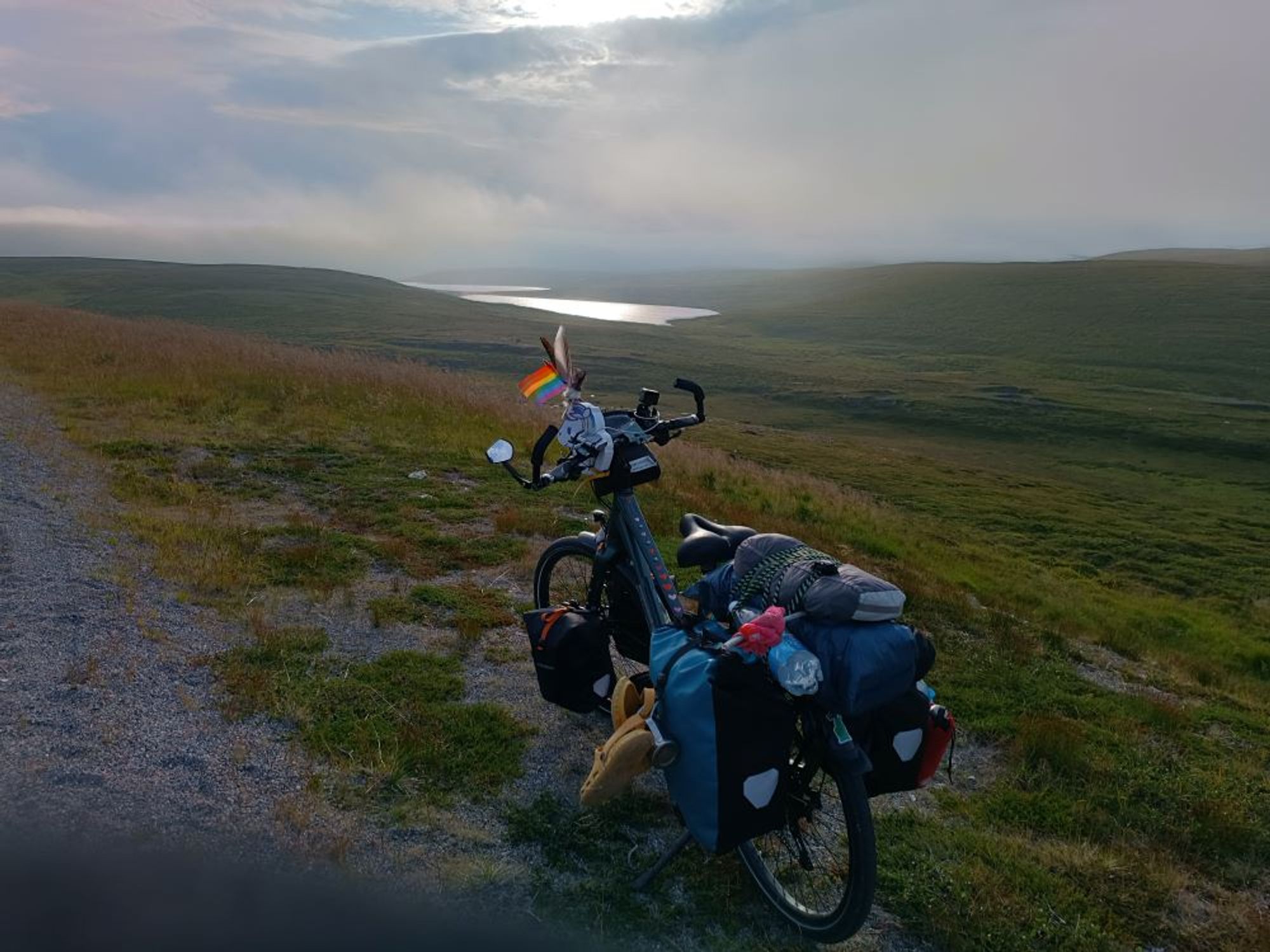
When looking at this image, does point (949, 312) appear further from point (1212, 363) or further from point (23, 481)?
point (23, 481)

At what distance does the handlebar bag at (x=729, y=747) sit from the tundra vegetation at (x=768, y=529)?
2.43ft

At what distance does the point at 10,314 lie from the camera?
32219 millimetres

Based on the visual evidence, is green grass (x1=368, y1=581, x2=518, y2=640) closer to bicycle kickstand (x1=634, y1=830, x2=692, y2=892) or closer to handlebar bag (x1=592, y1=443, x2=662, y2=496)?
handlebar bag (x1=592, y1=443, x2=662, y2=496)

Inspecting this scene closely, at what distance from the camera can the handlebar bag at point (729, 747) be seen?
3594 mm

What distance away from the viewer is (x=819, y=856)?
14.0ft

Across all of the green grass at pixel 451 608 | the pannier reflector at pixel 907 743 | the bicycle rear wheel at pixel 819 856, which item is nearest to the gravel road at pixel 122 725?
the green grass at pixel 451 608

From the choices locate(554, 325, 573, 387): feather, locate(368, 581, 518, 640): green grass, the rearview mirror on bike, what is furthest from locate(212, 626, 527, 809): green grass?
locate(554, 325, 573, 387): feather

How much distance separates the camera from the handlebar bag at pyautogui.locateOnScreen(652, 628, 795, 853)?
359 centimetres

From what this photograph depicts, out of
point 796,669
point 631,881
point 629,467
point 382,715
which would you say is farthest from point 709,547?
point 382,715

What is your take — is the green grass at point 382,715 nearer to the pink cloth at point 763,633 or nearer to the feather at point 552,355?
the pink cloth at point 763,633

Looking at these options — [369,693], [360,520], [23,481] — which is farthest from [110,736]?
[23,481]

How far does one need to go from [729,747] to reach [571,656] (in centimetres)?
203

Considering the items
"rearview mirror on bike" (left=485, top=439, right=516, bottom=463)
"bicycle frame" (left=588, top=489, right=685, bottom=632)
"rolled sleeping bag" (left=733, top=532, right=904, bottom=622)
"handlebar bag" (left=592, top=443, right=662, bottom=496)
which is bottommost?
"bicycle frame" (left=588, top=489, right=685, bottom=632)

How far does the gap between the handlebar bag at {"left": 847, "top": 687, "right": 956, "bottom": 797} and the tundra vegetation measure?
31.4 inches
